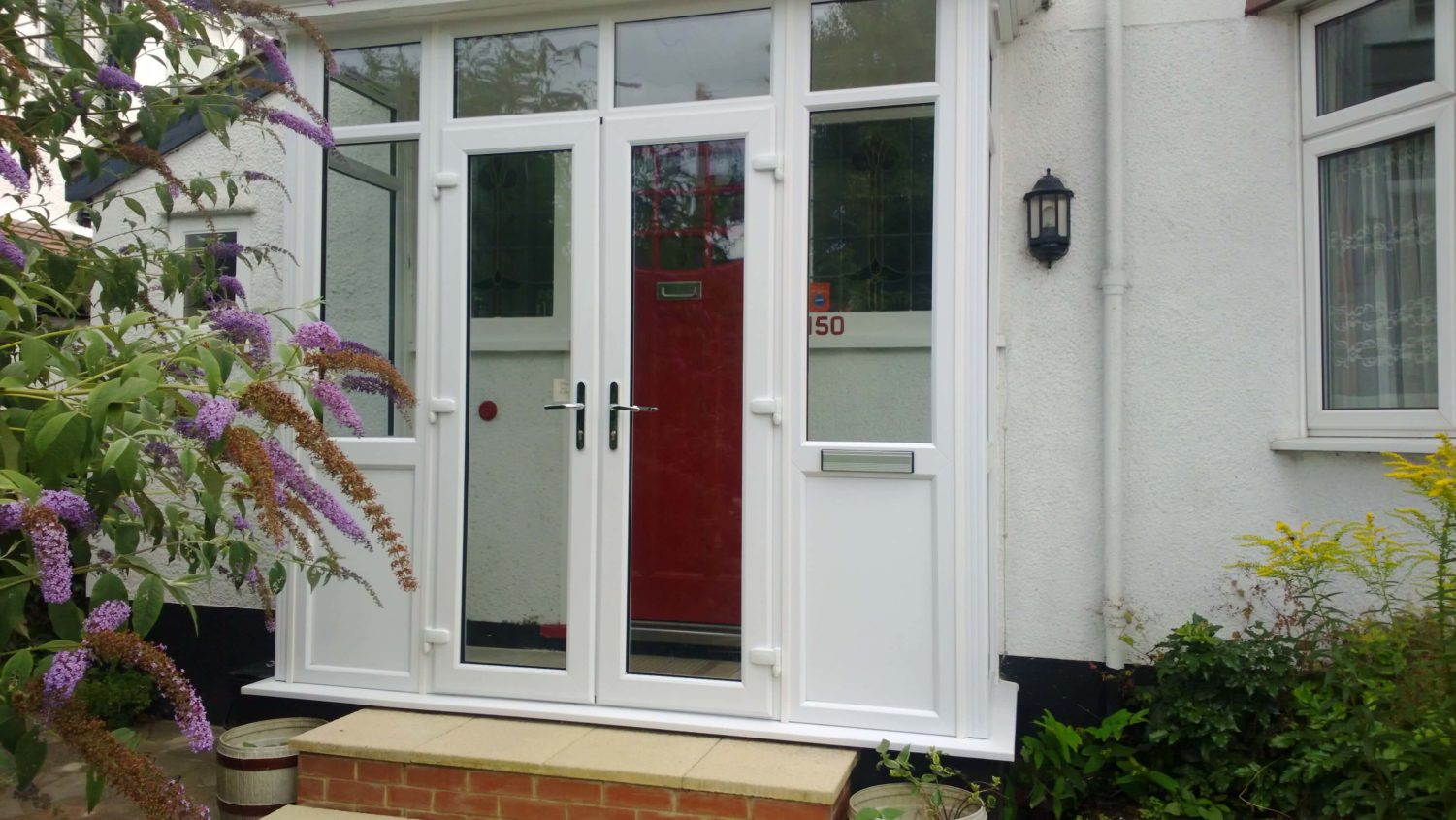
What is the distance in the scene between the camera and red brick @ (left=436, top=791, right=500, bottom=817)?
3.44 m

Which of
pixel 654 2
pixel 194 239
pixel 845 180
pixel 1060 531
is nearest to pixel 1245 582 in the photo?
pixel 1060 531

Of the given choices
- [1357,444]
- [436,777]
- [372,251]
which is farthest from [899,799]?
[372,251]

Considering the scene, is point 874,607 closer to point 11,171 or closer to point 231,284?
point 231,284

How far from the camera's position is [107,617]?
1.63 meters

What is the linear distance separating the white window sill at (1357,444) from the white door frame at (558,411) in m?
2.47

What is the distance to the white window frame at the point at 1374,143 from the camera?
3635 mm

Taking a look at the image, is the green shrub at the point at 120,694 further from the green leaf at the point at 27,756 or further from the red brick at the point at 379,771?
the green leaf at the point at 27,756

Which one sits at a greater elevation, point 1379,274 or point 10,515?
point 1379,274

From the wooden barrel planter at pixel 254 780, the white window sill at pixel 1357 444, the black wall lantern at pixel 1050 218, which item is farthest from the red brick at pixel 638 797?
the white window sill at pixel 1357 444

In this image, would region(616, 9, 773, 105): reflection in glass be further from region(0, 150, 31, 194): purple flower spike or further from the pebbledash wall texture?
region(0, 150, 31, 194): purple flower spike

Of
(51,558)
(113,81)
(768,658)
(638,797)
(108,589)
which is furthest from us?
(768,658)

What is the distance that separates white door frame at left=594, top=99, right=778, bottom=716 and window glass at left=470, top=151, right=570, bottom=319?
199 mm

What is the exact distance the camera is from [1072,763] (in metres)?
3.78

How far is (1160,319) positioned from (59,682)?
3720 millimetres
